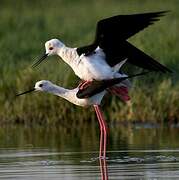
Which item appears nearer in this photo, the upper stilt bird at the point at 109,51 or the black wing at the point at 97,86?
the black wing at the point at 97,86

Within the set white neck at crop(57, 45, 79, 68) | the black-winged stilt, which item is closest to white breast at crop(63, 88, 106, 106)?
the black-winged stilt

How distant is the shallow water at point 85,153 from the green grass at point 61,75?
0.36 metres

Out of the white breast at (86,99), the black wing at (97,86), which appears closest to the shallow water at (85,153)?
the white breast at (86,99)

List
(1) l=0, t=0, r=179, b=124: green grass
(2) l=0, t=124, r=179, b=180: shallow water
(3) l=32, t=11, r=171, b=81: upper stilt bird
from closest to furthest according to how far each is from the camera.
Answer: (2) l=0, t=124, r=179, b=180: shallow water, (3) l=32, t=11, r=171, b=81: upper stilt bird, (1) l=0, t=0, r=179, b=124: green grass

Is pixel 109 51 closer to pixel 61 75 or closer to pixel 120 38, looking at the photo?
pixel 120 38

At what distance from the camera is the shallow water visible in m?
10.8

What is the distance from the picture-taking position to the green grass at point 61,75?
1548 cm

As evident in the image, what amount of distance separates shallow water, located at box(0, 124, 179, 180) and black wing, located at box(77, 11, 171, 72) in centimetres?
109

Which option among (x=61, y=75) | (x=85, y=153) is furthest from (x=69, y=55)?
(x=61, y=75)

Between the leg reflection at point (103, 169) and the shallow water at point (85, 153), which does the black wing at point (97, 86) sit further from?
the leg reflection at point (103, 169)

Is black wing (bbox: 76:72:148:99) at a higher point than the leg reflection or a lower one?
higher

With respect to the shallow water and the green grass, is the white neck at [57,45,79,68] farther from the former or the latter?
the green grass

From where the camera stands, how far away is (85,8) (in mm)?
31172

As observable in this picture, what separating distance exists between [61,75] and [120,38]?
3.72 m
